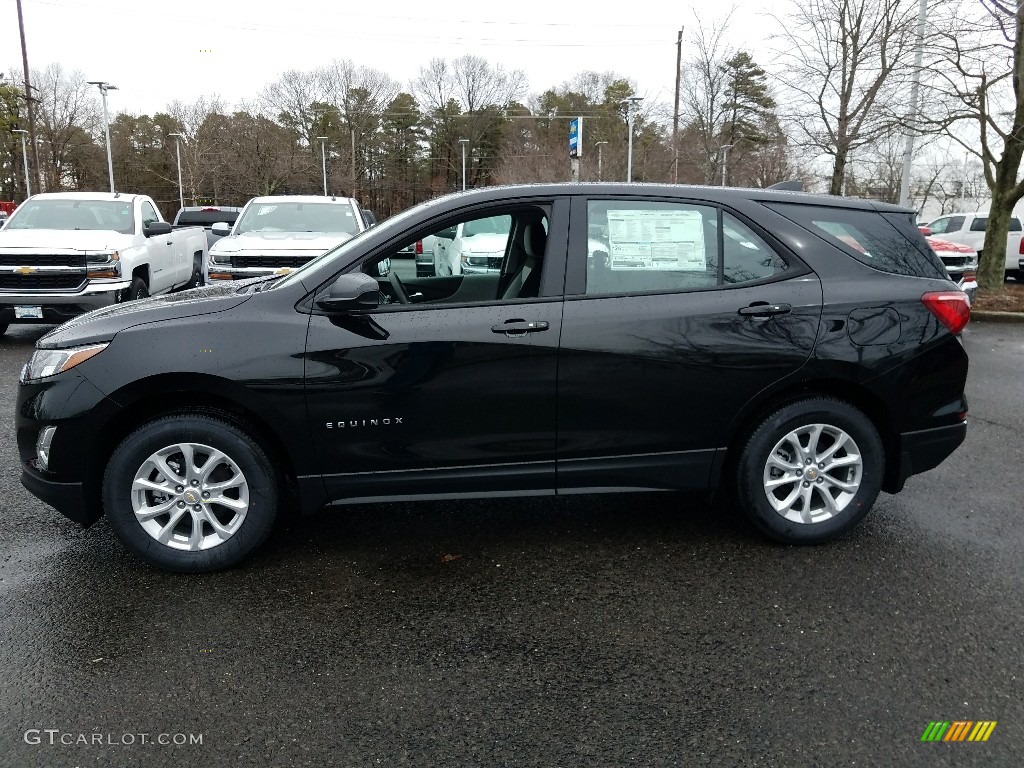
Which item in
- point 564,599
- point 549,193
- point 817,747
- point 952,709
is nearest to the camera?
point 817,747

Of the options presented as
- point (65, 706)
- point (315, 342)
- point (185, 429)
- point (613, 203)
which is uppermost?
point (613, 203)

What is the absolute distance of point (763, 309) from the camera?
3779 millimetres

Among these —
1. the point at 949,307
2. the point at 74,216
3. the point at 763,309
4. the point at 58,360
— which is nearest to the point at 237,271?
the point at 74,216

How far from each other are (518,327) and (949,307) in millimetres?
2080

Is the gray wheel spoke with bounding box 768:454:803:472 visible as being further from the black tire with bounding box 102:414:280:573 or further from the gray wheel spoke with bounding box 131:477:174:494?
the gray wheel spoke with bounding box 131:477:174:494

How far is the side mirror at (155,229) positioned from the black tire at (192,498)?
333 inches

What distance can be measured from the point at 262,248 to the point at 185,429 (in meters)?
7.35

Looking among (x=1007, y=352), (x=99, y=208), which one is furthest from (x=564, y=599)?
(x=99, y=208)

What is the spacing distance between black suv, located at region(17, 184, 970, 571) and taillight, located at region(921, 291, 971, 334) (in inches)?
0.6

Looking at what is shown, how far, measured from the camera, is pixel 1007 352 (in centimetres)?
1007

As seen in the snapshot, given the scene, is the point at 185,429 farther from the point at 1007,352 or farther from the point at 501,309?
the point at 1007,352

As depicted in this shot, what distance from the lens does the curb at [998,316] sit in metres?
13.0

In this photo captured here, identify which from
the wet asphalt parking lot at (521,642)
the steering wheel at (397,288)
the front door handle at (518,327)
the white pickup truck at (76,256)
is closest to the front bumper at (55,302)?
the white pickup truck at (76,256)

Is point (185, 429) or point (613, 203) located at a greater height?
point (613, 203)
